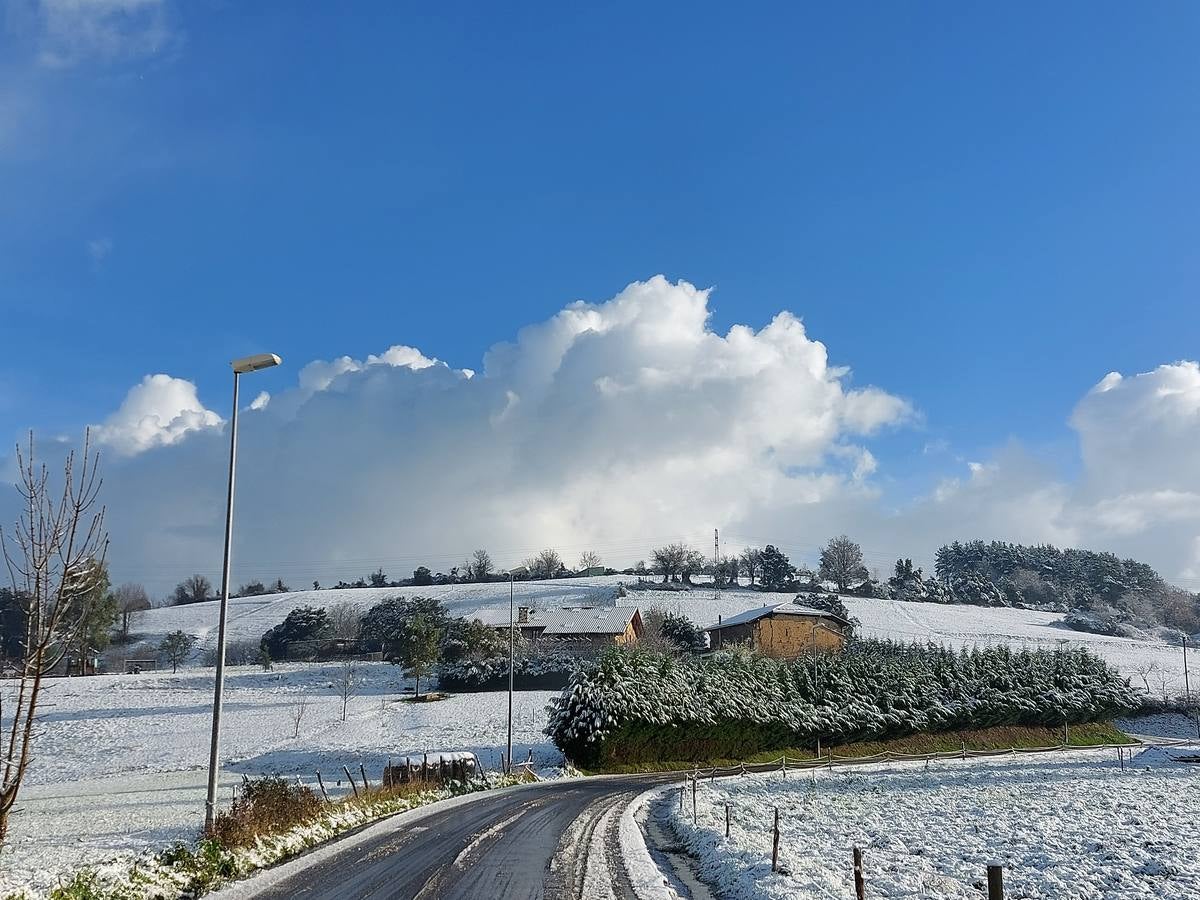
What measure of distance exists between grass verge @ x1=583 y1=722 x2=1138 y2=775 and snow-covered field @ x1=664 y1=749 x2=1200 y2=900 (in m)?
9.93

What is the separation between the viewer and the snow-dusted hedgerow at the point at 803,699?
150ft

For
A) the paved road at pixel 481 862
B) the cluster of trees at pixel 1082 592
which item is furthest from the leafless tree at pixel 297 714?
the cluster of trees at pixel 1082 592

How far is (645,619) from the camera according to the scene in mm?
93250

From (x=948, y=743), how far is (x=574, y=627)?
40.5m

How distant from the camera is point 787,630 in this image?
88.8 metres

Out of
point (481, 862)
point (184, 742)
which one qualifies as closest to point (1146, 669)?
point (184, 742)

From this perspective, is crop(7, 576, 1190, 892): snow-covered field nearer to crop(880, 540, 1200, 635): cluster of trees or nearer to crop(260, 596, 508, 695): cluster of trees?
crop(260, 596, 508, 695): cluster of trees

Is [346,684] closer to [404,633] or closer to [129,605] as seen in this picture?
[404,633]

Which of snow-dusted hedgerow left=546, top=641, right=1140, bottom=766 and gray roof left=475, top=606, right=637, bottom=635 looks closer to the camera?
snow-dusted hedgerow left=546, top=641, right=1140, bottom=766

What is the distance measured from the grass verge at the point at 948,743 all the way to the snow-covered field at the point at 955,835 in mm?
9930

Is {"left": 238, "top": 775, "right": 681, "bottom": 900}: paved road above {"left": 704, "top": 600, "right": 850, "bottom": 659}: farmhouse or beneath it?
beneath

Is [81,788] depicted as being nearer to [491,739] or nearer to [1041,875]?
[491,739]

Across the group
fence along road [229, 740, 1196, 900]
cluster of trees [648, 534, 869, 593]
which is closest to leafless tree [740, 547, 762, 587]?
cluster of trees [648, 534, 869, 593]

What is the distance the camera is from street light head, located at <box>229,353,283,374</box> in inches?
680
